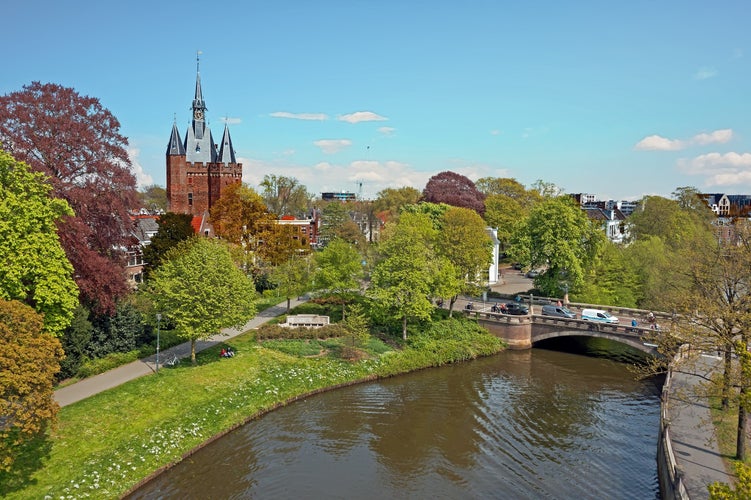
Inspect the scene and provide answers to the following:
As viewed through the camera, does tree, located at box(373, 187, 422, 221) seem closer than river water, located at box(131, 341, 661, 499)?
No

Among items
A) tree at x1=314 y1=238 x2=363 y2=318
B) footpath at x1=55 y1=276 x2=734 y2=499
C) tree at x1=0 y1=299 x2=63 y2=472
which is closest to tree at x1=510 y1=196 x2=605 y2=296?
footpath at x1=55 y1=276 x2=734 y2=499

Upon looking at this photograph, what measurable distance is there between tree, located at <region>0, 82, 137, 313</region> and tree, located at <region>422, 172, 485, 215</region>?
6762 cm

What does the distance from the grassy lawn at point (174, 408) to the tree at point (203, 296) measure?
290 cm

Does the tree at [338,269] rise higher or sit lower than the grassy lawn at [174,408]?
higher

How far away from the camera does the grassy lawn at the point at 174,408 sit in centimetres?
2344

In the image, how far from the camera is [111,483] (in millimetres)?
23531

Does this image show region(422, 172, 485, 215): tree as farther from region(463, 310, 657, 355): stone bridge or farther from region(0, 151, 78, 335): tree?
region(0, 151, 78, 335): tree

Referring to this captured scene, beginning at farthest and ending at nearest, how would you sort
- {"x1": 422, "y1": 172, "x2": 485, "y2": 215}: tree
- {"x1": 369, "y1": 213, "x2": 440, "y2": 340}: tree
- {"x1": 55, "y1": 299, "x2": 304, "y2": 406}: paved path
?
1. {"x1": 422, "y1": 172, "x2": 485, "y2": 215}: tree
2. {"x1": 369, "y1": 213, "x2": 440, "y2": 340}: tree
3. {"x1": 55, "y1": 299, "x2": 304, "y2": 406}: paved path

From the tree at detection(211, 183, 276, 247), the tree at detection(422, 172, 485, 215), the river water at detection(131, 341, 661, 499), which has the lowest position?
the river water at detection(131, 341, 661, 499)

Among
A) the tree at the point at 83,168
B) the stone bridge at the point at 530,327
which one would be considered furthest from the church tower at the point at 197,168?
the stone bridge at the point at 530,327

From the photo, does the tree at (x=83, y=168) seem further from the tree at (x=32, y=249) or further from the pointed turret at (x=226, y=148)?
the pointed turret at (x=226, y=148)

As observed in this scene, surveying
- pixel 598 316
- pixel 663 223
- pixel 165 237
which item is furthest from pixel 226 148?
pixel 663 223

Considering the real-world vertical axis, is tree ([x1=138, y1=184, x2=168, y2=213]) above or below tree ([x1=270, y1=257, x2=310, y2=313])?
above

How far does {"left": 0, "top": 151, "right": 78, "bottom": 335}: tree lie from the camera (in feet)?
88.5
